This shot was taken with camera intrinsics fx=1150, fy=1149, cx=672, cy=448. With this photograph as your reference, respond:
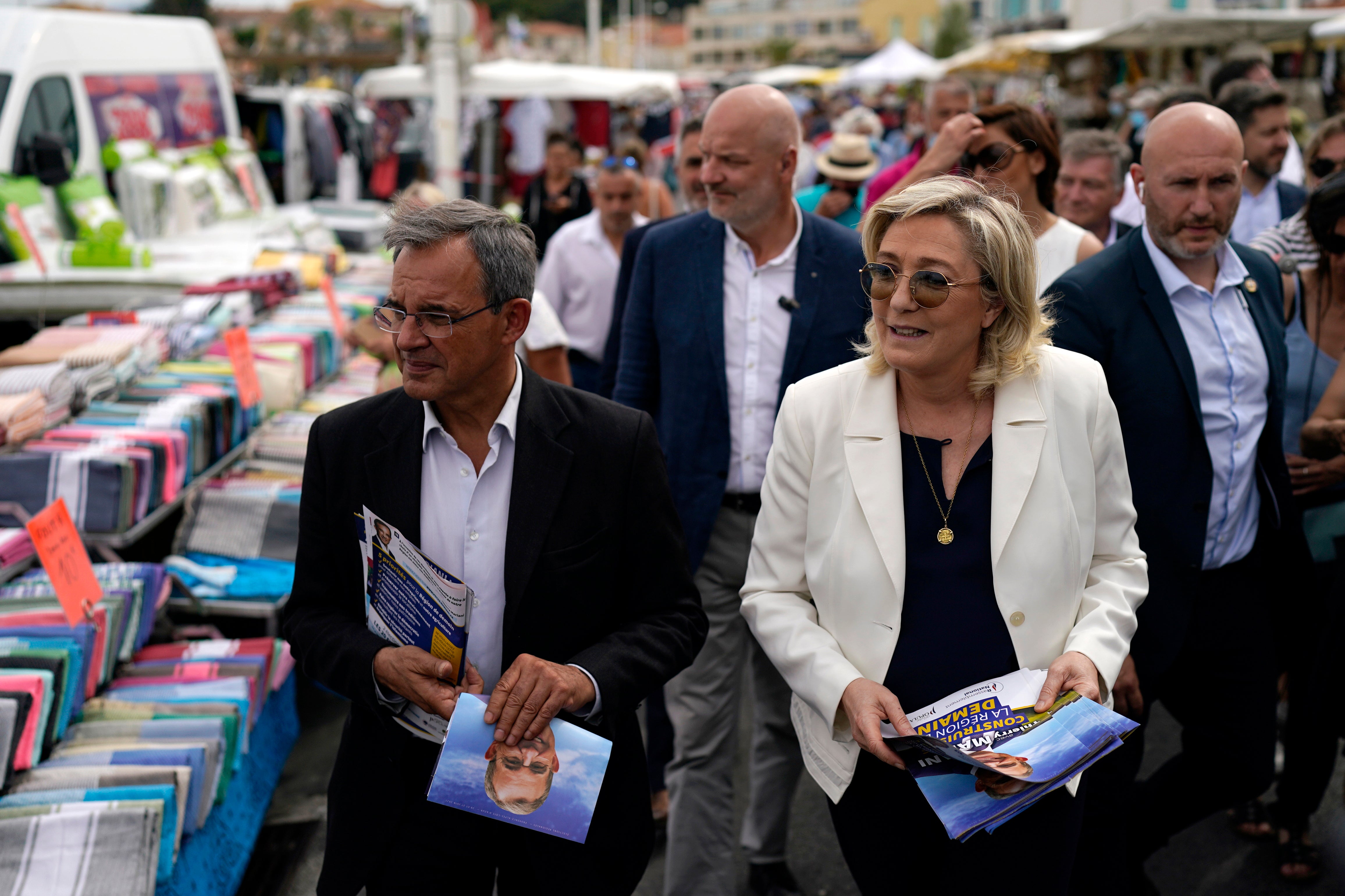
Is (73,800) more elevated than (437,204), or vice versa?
(437,204)

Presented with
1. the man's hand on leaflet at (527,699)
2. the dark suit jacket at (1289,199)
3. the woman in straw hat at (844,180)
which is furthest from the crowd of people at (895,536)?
the woman in straw hat at (844,180)

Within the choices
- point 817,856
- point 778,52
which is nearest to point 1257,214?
point 817,856

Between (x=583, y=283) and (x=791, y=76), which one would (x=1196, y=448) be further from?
(x=791, y=76)

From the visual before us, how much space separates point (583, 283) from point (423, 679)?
3.43m

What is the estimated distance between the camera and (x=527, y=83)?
44.2 ft

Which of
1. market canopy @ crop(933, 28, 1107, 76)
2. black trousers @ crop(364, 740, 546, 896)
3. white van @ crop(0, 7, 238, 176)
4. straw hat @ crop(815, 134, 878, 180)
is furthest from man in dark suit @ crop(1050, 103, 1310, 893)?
market canopy @ crop(933, 28, 1107, 76)

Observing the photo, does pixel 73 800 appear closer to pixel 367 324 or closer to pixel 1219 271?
pixel 367 324

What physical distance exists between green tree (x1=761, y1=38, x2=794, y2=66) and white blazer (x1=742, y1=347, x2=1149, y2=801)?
9315cm

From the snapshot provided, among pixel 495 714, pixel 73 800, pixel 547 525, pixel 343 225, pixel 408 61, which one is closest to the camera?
pixel 495 714

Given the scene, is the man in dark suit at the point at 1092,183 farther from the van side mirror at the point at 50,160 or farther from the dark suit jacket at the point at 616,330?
the van side mirror at the point at 50,160

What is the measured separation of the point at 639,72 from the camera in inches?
720

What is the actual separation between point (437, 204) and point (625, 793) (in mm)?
1152

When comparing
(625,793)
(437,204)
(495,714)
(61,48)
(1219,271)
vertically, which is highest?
(61,48)

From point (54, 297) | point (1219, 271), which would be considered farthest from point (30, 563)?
point (1219, 271)
